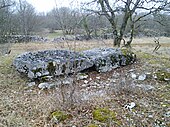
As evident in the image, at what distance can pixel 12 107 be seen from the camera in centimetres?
377

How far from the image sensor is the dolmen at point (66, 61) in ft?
15.7

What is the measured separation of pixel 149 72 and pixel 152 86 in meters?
0.87

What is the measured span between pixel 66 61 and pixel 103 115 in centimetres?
206

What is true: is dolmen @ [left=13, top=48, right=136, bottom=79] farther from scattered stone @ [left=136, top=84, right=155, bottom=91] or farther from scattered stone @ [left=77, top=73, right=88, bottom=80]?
scattered stone @ [left=136, top=84, right=155, bottom=91]

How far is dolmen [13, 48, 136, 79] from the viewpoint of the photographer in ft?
15.7

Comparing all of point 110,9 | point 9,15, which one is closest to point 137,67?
point 110,9

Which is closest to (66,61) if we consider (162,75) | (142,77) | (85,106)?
(85,106)

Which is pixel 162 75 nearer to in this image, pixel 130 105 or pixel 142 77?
pixel 142 77

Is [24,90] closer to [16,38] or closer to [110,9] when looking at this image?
[110,9]

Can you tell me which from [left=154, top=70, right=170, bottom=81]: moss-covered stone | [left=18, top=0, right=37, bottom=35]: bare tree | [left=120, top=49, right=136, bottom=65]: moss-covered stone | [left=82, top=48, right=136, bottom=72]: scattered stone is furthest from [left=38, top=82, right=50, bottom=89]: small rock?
[left=18, top=0, right=37, bottom=35]: bare tree

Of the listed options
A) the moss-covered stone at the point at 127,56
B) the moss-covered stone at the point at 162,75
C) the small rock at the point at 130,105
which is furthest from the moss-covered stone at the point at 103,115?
the moss-covered stone at the point at 127,56

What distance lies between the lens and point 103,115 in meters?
3.25

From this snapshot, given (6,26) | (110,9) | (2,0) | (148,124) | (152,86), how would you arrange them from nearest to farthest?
(148,124) < (152,86) < (110,9) < (2,0) < (6,26)

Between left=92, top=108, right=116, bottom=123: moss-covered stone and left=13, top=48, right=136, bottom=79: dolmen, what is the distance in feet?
4.24
